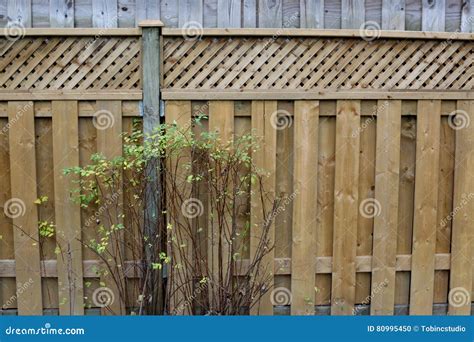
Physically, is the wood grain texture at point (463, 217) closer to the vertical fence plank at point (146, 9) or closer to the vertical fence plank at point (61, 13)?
the vertical fence plank at point (146, 9)

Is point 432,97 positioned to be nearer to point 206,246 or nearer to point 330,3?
point 330,3

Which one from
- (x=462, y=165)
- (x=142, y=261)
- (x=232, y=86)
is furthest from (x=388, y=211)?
(x=142, y=261)

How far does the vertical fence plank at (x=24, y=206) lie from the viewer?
159 inches

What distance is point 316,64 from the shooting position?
13.8 ft

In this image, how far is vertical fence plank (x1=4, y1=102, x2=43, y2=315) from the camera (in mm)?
4043

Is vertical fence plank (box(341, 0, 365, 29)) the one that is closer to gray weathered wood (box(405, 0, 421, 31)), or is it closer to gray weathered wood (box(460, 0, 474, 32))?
gray weathered wood (box(405, 0, 421, 31))

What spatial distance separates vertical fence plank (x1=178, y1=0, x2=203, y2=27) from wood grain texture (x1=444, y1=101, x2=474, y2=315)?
2121mm

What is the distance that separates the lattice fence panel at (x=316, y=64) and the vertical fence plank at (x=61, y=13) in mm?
752

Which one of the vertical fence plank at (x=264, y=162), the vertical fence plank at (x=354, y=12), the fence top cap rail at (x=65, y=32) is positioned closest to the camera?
the fence top cap rail at (x=65, y=32)

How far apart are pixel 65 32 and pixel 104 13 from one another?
1.08 ft

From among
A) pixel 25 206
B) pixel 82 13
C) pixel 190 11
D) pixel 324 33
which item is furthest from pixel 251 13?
pixel 25 206

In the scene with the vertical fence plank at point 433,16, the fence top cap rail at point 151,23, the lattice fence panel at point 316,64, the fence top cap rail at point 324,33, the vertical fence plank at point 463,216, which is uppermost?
the vertical fence plank at point 433,16

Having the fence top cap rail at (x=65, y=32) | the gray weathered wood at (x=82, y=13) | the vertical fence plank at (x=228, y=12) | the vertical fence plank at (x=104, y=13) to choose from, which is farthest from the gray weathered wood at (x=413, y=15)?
the gray weathered wood at (x=82, y=13)

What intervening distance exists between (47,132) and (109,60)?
2.33 feet
